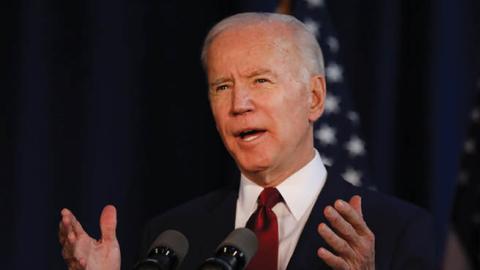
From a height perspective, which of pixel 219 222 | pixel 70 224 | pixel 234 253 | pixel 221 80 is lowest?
pixel 219 222

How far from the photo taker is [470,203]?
1.39 meters

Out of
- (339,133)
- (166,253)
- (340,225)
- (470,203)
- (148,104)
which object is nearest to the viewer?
(470,203)

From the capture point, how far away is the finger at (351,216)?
160 centimetres

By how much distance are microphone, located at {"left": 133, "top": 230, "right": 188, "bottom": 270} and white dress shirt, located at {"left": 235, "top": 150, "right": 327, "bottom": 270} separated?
514mm

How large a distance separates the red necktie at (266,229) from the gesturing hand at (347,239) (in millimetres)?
358

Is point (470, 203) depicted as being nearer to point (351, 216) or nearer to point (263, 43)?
point (351, 216)

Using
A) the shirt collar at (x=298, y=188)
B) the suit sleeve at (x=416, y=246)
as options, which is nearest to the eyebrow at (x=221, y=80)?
the shirt collar at (x=298, y=188)

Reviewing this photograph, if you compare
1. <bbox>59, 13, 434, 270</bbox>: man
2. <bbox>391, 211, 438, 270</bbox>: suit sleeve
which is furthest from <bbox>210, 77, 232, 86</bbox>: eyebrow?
<bbox>391, 211, 438, 270</bbox>: suit sleeve

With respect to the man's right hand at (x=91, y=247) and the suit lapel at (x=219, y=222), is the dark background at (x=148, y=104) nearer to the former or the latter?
the suit lapel at (x=219, y=222)

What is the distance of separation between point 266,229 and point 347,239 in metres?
0.42

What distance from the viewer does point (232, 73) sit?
6.79 ft

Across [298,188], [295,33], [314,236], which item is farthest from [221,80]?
[314,236]

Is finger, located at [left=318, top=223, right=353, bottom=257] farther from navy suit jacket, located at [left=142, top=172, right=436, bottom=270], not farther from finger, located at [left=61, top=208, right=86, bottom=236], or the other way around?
finger, located at [left=61, top=208, right=86, bottom=236]

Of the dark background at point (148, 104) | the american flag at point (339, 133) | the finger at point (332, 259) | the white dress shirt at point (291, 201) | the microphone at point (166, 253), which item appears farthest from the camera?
the dark background at point (148, 104)
